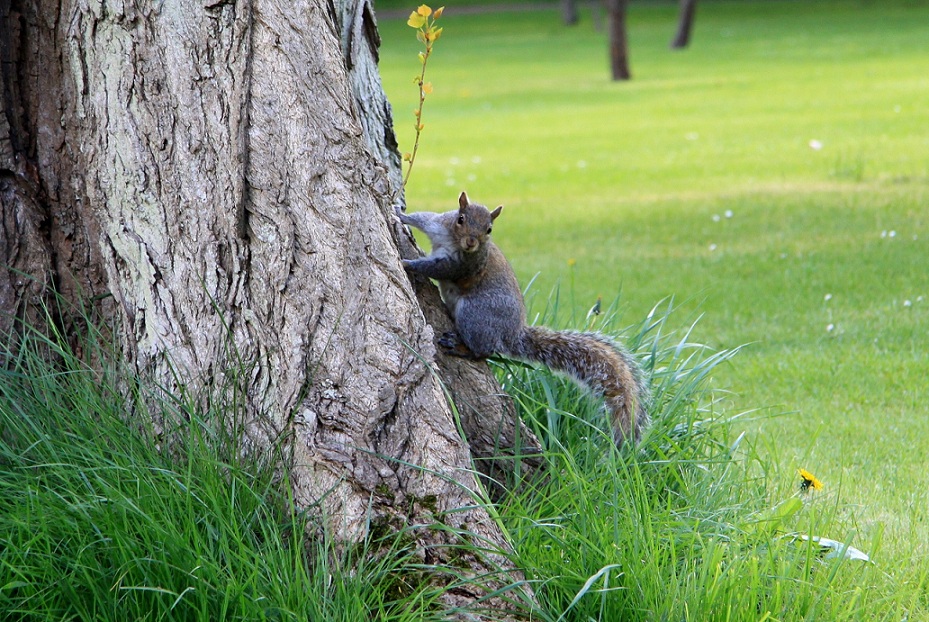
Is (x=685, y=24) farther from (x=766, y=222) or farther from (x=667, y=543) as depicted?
(x=667, y=543)

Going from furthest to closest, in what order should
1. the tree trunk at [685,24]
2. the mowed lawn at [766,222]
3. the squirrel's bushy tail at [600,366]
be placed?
the tree trunk at [685,24], the mowed lawn at [766,222], the squirrel's bushy tail at [600,366]

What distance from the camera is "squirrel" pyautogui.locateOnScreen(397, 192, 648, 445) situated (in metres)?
3.42

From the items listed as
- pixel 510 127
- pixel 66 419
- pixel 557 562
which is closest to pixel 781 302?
pixel 557 562

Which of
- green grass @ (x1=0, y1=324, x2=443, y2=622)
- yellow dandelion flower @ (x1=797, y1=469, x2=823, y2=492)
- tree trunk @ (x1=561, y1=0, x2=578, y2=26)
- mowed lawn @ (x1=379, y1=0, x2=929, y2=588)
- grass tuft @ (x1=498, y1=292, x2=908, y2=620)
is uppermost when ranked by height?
green grass @ (x1=0, y1=324, x2=443, y2=622)

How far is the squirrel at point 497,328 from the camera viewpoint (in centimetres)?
342

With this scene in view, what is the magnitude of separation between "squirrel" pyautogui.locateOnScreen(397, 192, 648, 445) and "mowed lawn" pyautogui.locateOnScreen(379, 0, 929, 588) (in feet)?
1.94

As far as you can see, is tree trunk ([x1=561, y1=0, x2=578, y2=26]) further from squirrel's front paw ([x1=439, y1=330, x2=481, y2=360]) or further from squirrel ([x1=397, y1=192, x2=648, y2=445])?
squirrel's front paw ([x1=439, y1=330, x2=481, y2=360])

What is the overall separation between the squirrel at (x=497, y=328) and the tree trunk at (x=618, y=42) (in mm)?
20938

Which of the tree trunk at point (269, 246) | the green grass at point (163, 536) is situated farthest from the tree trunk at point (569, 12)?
the green grass at point (163, 536)

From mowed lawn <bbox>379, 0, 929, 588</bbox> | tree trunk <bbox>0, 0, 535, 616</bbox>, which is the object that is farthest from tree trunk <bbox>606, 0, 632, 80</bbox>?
tree trunk <bbox>0, 0, 535, 616</bbox>

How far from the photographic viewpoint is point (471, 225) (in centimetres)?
392

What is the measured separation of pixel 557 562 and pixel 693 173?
9.39 m

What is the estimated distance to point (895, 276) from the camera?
688 cm

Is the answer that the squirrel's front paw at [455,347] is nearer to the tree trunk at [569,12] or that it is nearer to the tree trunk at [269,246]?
the tree trunk at [269,246]
